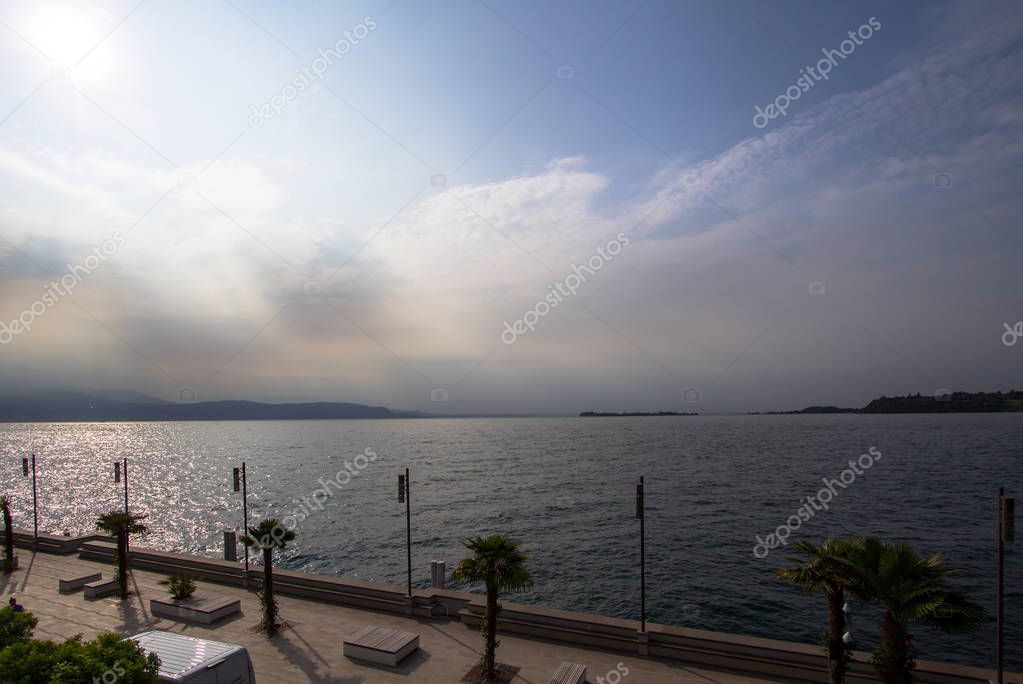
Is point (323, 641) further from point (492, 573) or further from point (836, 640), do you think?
point (836, 640)

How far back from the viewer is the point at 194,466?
123375 mm

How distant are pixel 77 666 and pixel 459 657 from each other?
10115 millimetres

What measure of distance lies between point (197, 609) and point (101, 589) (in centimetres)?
636

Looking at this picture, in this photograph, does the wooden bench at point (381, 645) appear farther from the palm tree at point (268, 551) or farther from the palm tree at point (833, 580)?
the palm tree at point (833, 580)

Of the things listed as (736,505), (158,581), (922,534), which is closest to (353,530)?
(158,581)

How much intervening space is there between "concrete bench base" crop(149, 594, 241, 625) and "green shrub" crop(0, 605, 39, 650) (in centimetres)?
725

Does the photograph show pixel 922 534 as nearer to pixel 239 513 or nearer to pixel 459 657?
pixel 459 657

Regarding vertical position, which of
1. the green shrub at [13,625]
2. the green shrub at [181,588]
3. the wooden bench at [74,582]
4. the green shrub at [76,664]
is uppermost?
the green shrub at [76,664]

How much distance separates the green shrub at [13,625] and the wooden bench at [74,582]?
44.2 feet

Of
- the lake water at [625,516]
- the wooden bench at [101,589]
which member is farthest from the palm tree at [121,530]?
the lake water at [625,516]

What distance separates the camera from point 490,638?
14852mm

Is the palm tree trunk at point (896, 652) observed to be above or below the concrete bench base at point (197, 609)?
above

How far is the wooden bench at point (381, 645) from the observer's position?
1554 centimetres

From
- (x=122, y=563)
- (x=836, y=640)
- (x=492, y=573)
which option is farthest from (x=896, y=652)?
(x=122, y=563)
